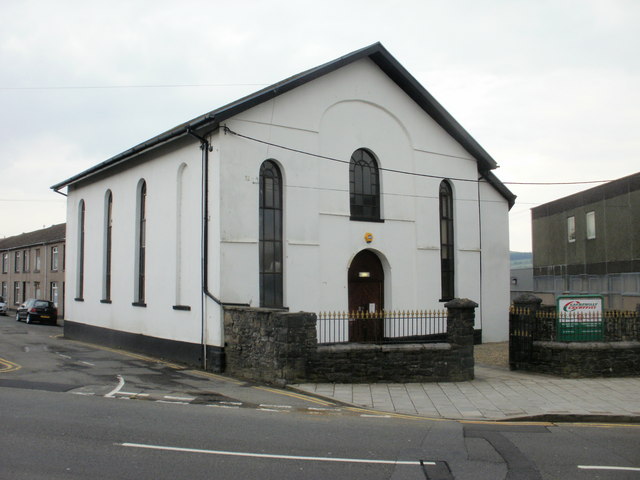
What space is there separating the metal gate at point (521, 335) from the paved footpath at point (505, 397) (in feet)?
2.80

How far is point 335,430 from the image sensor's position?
8977mm

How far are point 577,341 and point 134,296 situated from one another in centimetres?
1359

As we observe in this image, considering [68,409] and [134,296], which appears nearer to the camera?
[68,409]

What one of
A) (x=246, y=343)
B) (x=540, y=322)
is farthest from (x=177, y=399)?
(x=540, y=322)

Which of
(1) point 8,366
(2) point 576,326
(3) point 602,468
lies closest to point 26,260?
(1) point 8,366

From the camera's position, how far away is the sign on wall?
48.2 ft

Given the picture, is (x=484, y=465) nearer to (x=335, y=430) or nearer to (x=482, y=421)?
(x=335, y=430)

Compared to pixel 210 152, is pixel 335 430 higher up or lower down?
lower down

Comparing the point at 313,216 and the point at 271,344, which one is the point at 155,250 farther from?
the point at 271,344

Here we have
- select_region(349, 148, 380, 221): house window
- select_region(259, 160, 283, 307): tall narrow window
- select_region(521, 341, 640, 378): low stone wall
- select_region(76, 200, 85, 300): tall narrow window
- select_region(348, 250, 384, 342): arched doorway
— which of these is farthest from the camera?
select_region(76, 200, 85, 300): tall narrow window

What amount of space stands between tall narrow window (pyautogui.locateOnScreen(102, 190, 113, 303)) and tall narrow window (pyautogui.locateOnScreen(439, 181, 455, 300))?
12.2 m

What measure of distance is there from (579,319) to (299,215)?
7.88m

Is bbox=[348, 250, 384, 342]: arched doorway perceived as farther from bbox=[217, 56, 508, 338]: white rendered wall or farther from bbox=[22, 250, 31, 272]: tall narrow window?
bbox=[22, 250, 31, 272]: tall narrow window

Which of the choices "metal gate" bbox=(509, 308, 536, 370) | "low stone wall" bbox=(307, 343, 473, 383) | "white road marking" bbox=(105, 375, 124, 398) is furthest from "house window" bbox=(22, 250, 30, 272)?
"metal gate" bbox=(509, 308, 536, 370)
